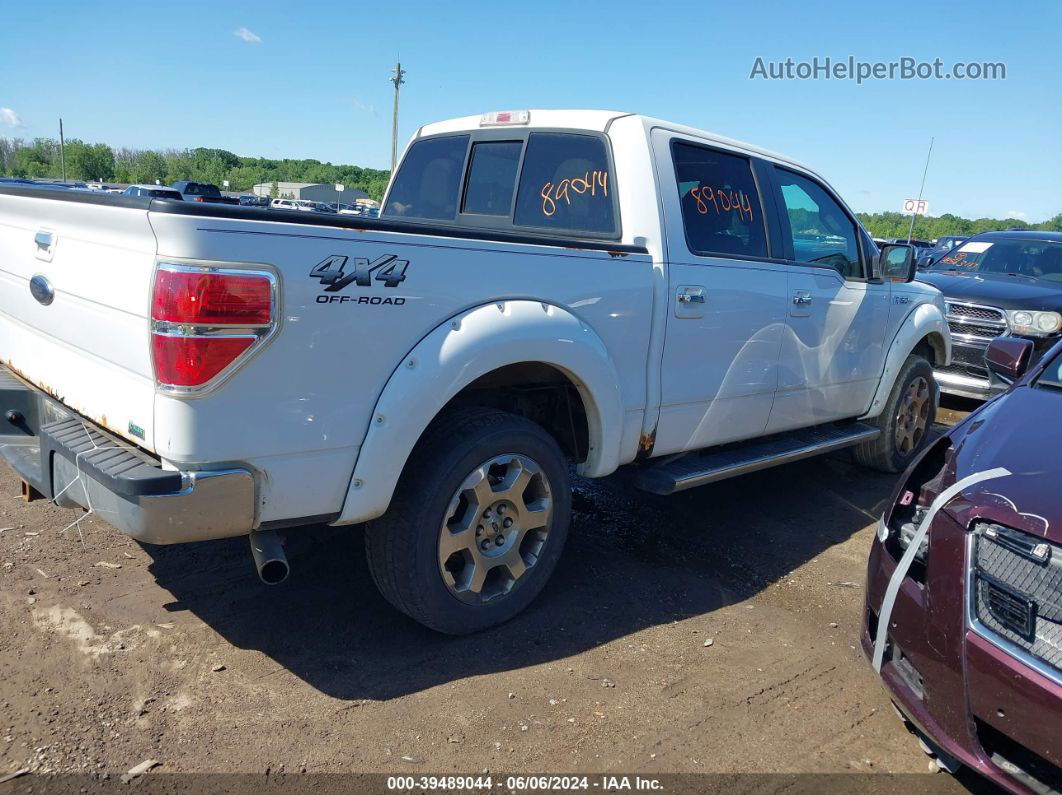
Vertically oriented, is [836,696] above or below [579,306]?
below

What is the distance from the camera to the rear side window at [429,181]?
15.5 feet

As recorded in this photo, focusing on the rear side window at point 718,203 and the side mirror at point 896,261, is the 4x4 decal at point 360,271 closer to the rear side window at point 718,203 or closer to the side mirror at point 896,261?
the rear side window at point 718,203

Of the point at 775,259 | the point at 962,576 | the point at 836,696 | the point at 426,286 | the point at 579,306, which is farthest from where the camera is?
the point at 775,259

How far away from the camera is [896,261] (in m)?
5.38

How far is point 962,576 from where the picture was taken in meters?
2.38

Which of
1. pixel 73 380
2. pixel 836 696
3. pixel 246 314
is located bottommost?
pixel 836 696

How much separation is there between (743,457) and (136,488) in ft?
10.1

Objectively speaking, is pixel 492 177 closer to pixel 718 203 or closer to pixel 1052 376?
pixel 718 203

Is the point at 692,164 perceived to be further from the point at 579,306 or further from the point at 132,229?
the point at 132,229

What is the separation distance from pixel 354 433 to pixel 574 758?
1.30 m

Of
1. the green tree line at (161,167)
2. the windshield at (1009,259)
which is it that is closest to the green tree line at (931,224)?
the green tree line at (161,167)

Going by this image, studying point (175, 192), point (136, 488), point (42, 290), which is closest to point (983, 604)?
point (136, 488)

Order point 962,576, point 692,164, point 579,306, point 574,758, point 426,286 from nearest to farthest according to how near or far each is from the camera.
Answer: point 962,576 → point 574,758 → point 426,286 → point 579,306 → point 692,164

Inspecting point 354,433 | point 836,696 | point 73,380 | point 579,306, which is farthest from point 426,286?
point 836,696
